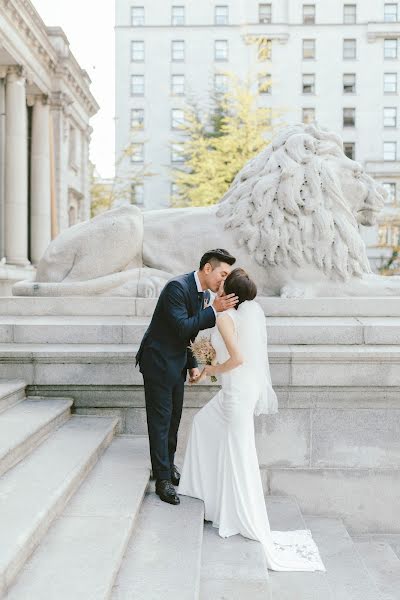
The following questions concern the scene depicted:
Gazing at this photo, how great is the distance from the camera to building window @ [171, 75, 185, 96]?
195 feet

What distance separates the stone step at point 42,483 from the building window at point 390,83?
5692 cm

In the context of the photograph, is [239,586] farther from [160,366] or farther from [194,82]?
[194,82]

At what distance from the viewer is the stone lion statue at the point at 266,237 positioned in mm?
6988

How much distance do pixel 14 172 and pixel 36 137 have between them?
548cm

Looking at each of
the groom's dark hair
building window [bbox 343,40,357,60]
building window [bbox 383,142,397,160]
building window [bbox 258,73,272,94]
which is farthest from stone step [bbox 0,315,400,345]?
building window [bbox 343,40,357,60]

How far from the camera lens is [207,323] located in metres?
4.71

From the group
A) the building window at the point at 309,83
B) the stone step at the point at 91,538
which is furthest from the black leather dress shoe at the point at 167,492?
the building window at the point at 309,83

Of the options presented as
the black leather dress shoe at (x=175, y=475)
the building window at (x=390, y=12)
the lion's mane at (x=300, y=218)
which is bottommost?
the black leather dress shoe at (x=175, y=475)

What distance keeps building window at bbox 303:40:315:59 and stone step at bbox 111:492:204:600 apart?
58597mm

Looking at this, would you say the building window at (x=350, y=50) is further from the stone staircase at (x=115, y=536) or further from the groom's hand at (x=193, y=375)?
the groom's hand at (x=193, y=375)

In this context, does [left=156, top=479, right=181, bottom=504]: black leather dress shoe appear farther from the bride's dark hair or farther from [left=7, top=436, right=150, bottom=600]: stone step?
the bride's dark hair

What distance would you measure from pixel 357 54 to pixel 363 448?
5775 centimetres

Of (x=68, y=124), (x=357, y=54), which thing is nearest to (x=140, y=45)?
(x=357, y=54)

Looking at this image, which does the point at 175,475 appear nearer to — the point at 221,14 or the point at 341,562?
the point at 341,562
